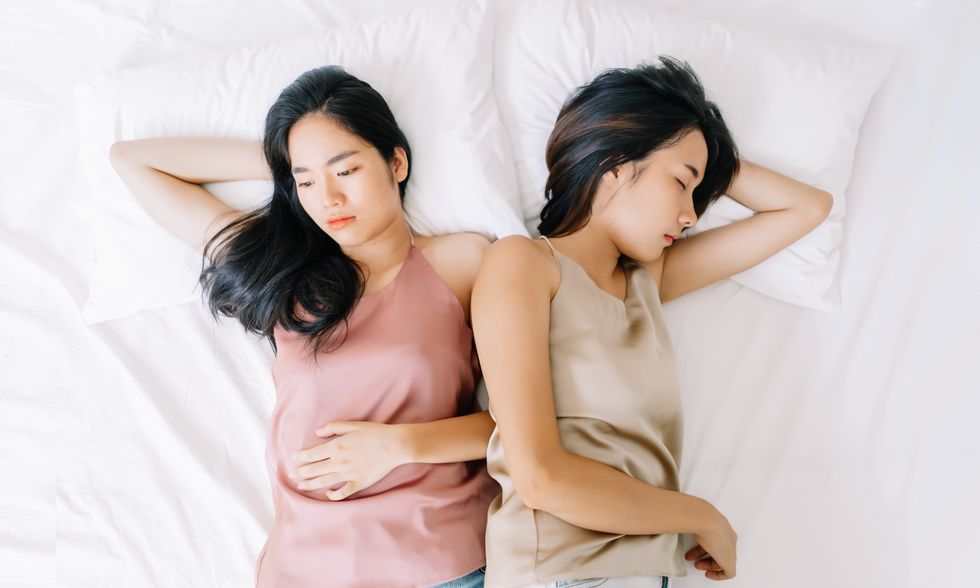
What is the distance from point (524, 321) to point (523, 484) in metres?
0.30

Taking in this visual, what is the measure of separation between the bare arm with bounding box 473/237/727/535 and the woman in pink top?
0.20 metres

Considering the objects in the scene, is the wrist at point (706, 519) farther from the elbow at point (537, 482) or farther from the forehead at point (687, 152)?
the forehead at point (687, 152)

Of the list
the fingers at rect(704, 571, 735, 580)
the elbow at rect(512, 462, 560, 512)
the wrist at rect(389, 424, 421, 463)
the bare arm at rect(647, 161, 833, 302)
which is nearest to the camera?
the elbow at rect(512, 462, 560, 512)

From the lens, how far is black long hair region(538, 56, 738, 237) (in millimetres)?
1591

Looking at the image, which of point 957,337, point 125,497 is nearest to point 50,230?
point 125,497

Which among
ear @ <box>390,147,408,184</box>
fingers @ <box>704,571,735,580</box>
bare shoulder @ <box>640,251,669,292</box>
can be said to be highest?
ear @ <box>390,147,408,184</box>

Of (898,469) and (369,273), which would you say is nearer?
(369,273)

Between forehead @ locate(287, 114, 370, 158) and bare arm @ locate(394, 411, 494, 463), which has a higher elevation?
forehead @ locate(287, 114, 370, 158)

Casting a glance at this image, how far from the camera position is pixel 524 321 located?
1.41 meters

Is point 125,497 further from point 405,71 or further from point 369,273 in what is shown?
point 405,71

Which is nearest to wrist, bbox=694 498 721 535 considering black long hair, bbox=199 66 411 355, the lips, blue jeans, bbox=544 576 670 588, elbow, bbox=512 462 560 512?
blue jeans, bbox=544 576 670 588

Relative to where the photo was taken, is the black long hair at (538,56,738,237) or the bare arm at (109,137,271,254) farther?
the bare arm at (109,137,271,254)

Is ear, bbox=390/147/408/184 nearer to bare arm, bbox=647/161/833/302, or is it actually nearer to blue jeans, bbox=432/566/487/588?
bare arm, bbox=647/161/833/302

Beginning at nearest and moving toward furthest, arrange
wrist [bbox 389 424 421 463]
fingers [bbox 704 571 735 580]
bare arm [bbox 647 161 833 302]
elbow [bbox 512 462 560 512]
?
elbow [bbox 512 462 560 512] → wrist [bbox 389 424 421 463] → fingers [bbox 704 571 735 580] → bare arm [bbox 647 161 833 302]
